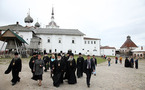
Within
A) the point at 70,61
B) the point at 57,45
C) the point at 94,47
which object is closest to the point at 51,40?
the point at 57,45

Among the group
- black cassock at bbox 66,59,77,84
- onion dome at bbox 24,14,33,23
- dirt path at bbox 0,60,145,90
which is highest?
onion dome at bbox 24,14,33,23

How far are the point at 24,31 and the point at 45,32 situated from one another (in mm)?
9179

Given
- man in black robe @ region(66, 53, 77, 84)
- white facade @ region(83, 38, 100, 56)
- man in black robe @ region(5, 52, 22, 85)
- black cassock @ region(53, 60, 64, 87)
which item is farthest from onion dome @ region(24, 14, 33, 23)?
black cassock @ region(53, 60, 64, 87)

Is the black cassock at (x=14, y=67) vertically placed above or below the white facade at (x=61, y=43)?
below

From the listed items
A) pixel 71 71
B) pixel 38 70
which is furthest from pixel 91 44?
pixel 38 70

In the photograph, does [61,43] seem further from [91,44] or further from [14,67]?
[14,67]

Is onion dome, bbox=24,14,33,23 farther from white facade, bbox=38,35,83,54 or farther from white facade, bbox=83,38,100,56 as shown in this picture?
white facade, bbox=83,38,100,56

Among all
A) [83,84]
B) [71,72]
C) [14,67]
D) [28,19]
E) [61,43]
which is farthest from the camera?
[28,19]

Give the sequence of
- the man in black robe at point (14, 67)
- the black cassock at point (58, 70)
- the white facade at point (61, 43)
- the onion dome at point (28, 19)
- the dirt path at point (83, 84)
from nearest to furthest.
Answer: the dirt path at point (83, 84) → the man in black robe at point (14, 67) → the black cassock at point (58, 70) → the white facade at point (61, 43) → the onion dome at point (28, 19)

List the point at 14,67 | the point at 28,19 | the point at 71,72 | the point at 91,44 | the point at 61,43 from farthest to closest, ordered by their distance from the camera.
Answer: the point at 91,44
the point at 28,19
the point at 61,43
the point at 71,72
the point at 14,67

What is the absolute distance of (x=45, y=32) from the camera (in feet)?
158

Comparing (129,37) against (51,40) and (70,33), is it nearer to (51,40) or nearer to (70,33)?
(70,33)

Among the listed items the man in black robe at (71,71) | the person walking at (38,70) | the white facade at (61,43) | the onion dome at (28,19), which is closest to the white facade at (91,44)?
the white facade at (61,43)

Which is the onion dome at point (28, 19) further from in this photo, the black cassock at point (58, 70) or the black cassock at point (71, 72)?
the black cassock at point (58, 70)
